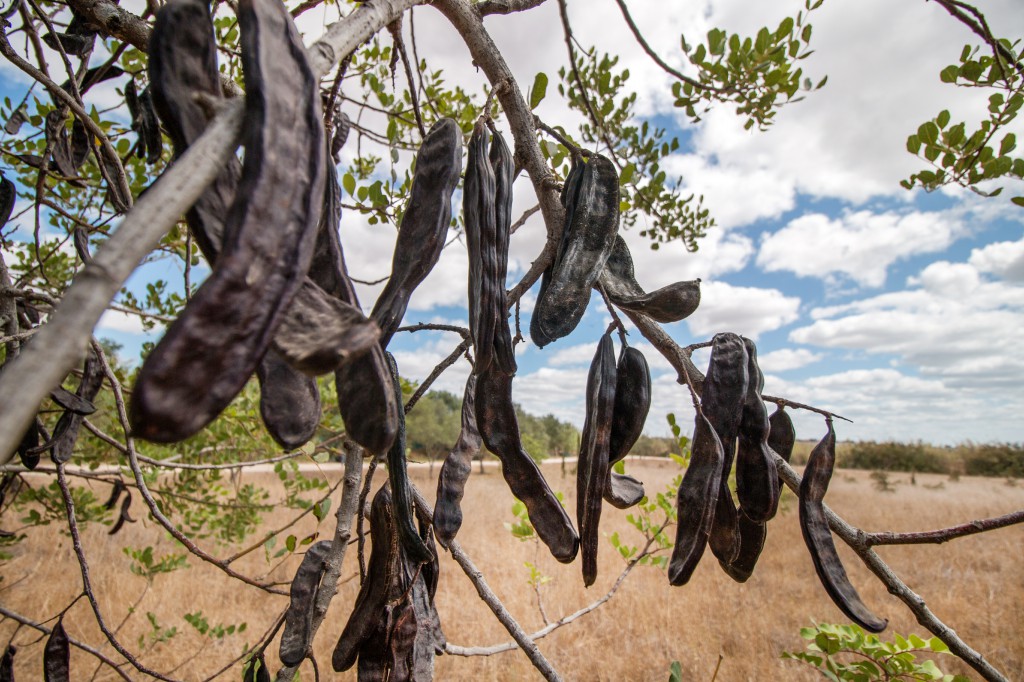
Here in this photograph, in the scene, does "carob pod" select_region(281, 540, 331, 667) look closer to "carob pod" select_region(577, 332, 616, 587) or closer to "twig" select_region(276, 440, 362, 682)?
"twig" select_region(276, 440, 362, 682)

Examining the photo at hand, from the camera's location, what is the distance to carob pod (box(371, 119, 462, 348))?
70 cm

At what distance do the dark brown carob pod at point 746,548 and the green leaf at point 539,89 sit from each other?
1.06 meters

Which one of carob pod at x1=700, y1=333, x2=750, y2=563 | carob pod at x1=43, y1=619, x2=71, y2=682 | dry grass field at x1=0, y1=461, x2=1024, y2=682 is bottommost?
dry grass field at x1=0, y1=461, x2=1024, y2=682

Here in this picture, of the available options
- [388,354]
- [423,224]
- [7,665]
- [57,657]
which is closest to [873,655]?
[388,354]

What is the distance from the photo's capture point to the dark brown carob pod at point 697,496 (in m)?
0.84

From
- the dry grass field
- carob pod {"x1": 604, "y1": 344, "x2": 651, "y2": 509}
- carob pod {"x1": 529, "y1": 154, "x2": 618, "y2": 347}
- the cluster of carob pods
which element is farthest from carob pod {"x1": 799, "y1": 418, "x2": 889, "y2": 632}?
the dry grass field

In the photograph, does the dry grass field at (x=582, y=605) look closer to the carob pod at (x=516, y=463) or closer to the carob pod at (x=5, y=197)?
the carob pod at (x=5, y=197)

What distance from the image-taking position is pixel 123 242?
28 centimetres

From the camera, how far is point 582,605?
7.54 m

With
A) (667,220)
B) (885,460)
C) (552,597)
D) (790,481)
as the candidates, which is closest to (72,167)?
(790,481)

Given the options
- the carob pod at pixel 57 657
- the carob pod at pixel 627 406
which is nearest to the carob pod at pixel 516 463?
the carob pod at pixel 627 406

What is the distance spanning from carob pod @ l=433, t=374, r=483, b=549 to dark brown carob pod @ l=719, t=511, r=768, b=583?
504 mm

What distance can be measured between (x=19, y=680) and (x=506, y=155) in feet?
21.0

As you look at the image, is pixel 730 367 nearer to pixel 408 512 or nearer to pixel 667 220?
pixel 408 512
